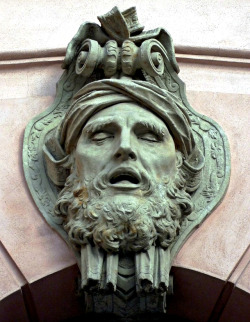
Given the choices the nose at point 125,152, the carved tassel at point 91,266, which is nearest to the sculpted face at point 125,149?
the nose at point 125,152

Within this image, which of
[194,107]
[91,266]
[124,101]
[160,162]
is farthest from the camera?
[194,107]

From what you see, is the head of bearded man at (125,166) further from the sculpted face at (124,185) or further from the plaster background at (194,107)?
the plaster background at (194,107)

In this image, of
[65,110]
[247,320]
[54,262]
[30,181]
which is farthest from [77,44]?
[247,320]

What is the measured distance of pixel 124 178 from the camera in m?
3.63

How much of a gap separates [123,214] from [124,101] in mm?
478

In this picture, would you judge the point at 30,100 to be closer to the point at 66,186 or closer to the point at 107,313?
the point at 66,186

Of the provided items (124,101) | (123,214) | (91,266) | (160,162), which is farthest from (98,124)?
(91,266)

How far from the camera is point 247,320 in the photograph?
3809 mm

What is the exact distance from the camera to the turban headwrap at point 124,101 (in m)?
3.80

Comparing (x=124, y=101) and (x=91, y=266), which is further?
(x=124, y=101)

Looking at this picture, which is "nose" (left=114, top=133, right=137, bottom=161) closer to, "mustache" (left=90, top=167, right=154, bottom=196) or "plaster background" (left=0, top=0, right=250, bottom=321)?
"mustache" (left=90, top=167, right=154, bottom=196)

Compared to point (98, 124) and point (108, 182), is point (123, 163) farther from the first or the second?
point (98, 124)

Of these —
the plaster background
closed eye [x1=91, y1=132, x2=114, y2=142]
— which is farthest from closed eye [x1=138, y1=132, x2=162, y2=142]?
the plaster background

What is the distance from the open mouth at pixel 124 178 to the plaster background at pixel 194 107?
1.10 feet
